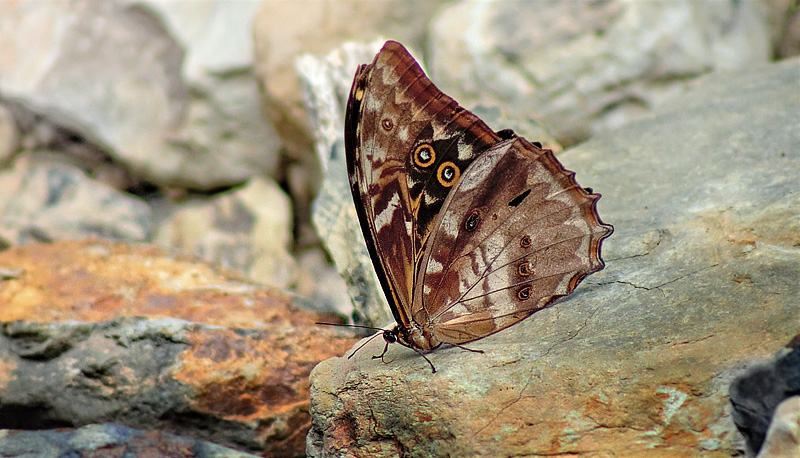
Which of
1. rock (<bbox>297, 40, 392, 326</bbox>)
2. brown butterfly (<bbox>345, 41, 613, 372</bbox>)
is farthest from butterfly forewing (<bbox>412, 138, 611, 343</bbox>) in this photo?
rock (<bbox>297, 40, 392, 326</bbox>)

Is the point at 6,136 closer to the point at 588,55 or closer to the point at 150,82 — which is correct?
the point at 150,82

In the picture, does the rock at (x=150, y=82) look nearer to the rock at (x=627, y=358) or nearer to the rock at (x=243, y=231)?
the rock at (x=243, y=231)

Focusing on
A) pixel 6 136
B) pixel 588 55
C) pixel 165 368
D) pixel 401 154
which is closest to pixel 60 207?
pixel 6 136

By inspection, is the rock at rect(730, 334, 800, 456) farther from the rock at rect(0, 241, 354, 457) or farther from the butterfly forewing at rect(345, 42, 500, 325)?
the rock at rect(0, 241, 354, 457)

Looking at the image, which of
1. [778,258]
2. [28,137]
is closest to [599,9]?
[778,258]

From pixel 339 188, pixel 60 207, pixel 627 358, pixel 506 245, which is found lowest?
pixel 627 358

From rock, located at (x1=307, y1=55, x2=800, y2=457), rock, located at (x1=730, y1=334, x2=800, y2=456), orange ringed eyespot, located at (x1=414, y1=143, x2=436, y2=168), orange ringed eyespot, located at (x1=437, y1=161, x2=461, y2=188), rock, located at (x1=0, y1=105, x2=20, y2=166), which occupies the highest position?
rock, located at (x1=0, y1=105, x2=20, y2=166)
